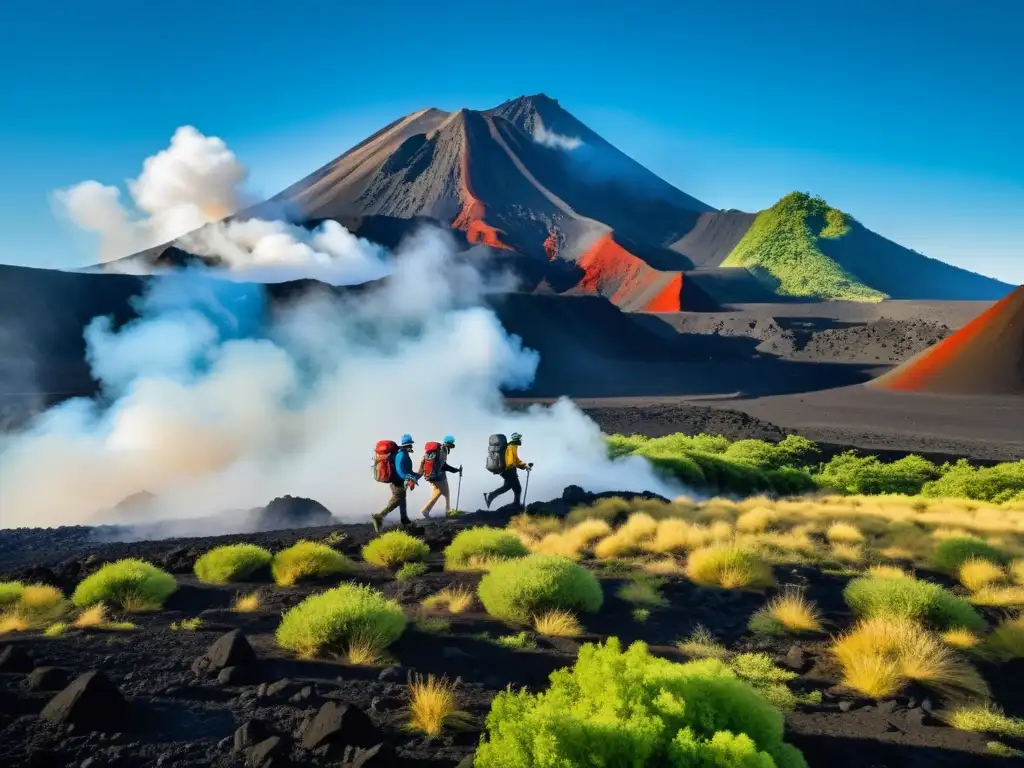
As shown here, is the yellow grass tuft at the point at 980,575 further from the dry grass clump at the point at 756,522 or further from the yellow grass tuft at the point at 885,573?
the dry grass clump at the point at 756,522

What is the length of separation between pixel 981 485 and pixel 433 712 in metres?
24.8

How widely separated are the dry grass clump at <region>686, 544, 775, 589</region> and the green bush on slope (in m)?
128

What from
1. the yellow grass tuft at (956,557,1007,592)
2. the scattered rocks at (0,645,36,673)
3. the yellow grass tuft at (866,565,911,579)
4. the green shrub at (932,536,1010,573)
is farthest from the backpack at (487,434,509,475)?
the scattered rocks at (0,645,36,673)

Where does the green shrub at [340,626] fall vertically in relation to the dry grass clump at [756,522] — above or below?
above

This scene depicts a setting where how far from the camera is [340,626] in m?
5.77

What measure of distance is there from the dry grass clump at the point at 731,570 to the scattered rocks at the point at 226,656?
5.36m

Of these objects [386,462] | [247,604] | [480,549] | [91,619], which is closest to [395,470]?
[386,462]

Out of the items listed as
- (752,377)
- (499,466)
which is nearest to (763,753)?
(499,466)

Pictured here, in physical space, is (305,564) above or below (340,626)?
above

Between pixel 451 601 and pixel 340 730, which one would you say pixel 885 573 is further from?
pixel 340 730

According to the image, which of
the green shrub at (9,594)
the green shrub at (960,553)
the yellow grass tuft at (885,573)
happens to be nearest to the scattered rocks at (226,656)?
the green shrub at (9,594)

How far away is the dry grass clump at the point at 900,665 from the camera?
5359 mm

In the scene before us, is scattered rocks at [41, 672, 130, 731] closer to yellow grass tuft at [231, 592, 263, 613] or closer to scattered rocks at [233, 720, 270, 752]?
scattered rocks at [233, 720, 270, 752]

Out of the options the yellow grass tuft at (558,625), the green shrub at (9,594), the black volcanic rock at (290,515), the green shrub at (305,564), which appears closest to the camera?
the yellow grass tuft at (558,625)
